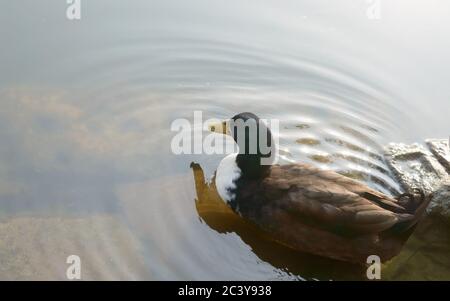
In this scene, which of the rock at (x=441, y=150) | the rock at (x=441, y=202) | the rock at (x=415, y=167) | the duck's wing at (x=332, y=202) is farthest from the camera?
the rock at (x=441, y=150)

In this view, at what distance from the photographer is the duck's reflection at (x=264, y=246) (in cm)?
404

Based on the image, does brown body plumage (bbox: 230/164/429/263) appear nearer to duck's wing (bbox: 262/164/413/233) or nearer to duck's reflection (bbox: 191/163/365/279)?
duck's wing (bbox: 262/164/413/233)

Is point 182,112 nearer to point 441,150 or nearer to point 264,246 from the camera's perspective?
point 264,246

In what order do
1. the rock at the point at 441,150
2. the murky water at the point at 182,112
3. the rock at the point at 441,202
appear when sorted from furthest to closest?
1. the rock at the point at 441,150
2. the rock at the point at 441,202
3. the murky water at the point at 182,112

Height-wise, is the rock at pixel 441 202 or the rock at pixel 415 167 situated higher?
the rock at pixel 415 167

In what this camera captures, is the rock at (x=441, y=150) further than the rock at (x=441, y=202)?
Yes

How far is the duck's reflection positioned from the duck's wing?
0.40 meters

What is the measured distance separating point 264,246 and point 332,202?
70cm

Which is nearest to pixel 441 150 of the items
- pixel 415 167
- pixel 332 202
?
pixel 415 167

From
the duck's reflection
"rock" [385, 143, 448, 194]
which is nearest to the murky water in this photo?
the duck's reflection

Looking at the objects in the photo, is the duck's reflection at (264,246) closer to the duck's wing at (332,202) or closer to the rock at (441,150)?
the duck's wing at (332,202)

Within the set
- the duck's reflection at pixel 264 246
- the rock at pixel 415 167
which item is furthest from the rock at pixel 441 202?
A: the duck's reflection at pixel 264 246
